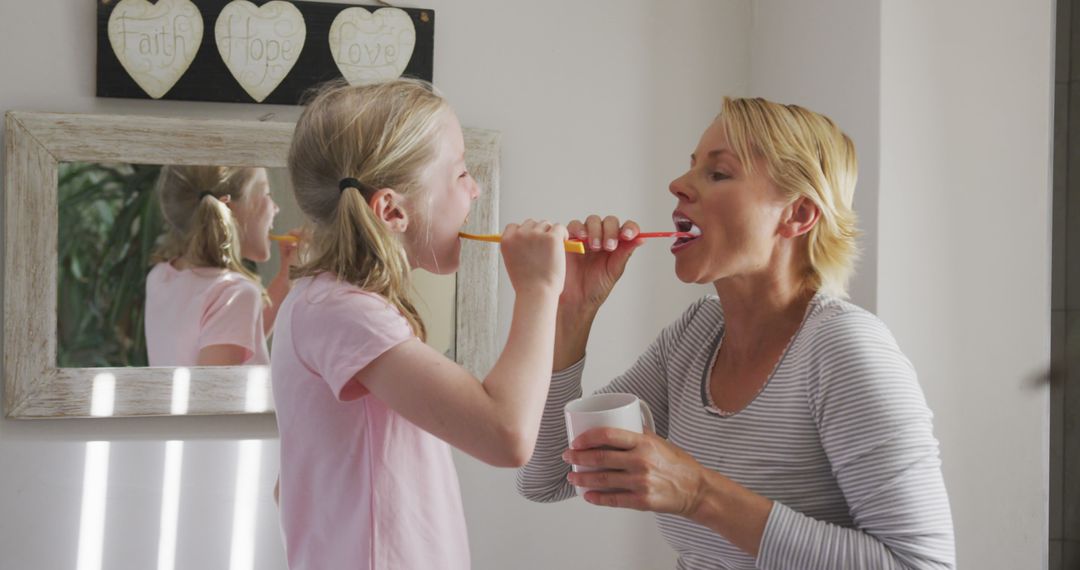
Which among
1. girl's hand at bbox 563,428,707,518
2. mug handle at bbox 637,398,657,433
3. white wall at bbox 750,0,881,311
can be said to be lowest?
girl's hand at bbox 563,428,707,518

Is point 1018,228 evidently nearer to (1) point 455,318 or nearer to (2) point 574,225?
(2) point 574,225

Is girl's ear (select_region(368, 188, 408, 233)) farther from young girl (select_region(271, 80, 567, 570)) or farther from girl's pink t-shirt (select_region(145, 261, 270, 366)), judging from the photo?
girl's pink t-shirt (select_region(145, 261, 270, 366))

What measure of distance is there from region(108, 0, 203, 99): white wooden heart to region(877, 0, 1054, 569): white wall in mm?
1329

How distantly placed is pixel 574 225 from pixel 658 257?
31.1 inches

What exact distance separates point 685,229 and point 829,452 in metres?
0.38

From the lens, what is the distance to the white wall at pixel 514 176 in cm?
196

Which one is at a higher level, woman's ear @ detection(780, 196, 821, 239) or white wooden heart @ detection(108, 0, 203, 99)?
white wooden heart @ detection(108, 0, 203, 99)

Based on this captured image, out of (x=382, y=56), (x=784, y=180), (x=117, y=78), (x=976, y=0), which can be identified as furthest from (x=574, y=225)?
(x=117, y=78)

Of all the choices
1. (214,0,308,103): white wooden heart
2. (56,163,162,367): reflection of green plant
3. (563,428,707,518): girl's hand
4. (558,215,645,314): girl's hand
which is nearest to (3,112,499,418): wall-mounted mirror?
(56,163,162,367): reflection of green plant

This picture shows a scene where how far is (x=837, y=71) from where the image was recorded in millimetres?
1939

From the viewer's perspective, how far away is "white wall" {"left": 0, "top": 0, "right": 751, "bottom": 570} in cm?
196

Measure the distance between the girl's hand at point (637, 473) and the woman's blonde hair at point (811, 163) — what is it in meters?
0.36

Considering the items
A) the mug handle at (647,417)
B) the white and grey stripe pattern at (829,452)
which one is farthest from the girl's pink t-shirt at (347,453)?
the white and grey stripe pattern at (829,452)

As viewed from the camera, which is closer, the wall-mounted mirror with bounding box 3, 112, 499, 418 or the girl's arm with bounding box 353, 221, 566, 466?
the girl's arm with bounding box 353, 221, 566, 466
